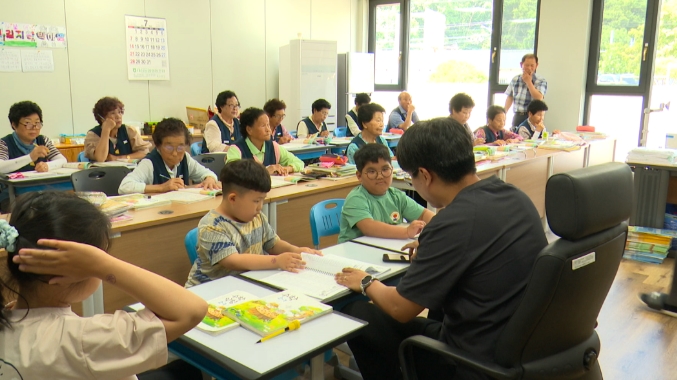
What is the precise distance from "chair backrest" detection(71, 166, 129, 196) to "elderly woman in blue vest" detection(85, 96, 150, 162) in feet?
4.20

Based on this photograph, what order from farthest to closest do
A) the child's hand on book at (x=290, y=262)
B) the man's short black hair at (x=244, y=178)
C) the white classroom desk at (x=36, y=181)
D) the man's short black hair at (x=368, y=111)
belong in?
the man's short black hair at (x=368, y=111) → the white classroom desk at (x=36, y=181) → the man's short black hair at (x=244, y=178) → the child's hand on book at (x=290, y=262)

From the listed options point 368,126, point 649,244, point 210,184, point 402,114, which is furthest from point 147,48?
point 649,244

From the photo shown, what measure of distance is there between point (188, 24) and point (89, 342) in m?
6.82

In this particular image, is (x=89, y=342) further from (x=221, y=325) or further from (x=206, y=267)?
(x=206, y=267)

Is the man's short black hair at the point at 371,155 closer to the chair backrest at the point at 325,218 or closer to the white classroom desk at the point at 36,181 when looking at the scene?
the chair backrest at the point at 325,218

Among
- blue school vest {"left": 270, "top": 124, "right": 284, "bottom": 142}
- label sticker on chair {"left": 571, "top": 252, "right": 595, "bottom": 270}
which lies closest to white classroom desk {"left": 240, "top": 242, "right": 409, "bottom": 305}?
label sticker on chair {"left": 571, "top": 252, "right": 595, "bottom": 270}

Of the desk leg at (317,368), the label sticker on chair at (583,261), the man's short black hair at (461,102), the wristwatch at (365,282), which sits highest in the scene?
the man's short black hair at (461,102)

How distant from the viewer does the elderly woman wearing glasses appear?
171 inches

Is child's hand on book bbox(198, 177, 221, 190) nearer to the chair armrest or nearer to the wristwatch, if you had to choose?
the wristwatch

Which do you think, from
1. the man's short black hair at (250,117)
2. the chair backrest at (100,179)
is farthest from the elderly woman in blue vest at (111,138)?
the man's short black hair at (250,117)

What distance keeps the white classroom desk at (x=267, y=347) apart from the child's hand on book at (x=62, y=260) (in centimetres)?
47

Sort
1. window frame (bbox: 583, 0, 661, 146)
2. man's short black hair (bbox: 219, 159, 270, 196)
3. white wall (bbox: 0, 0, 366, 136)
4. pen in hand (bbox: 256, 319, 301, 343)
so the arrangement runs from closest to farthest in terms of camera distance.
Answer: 1. pen in hand (bbox: 256, 319, 301, 343)
2. man's short black hair (bbox: 219, 159, 270, 196)
3. white wall (bbox: 0, 0, 366, 136)
4. window frame (bbox: 583, 0, 661, 146)

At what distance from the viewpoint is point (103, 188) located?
3553 millimetres

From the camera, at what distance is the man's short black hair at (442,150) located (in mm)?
1606
